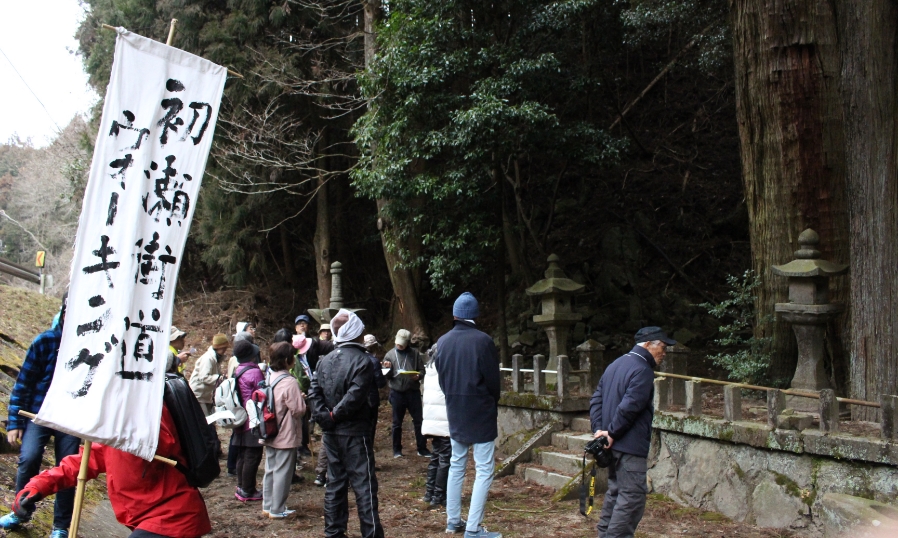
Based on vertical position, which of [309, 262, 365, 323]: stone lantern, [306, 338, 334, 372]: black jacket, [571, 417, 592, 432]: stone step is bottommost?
[571, 417, 592, 432]: stone step

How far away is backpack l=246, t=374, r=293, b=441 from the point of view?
657 centimetres

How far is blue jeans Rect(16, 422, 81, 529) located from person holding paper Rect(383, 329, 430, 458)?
4401 millimetres

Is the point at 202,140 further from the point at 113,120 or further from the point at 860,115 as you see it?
the point at 860,115

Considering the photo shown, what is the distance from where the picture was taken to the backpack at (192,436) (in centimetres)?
353

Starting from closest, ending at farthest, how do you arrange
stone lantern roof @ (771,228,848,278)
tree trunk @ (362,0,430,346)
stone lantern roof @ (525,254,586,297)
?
stone lantern roof @ (771,228,848,278) < stone lantern roof @ (525,254,586,297) < tree trunk @ (362,0,430,346)

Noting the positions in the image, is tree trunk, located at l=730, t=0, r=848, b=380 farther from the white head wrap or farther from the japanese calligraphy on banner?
the japanese calligraphy on banner

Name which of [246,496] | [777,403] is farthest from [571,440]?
[246,496]

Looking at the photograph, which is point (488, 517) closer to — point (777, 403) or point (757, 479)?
point (757, 479)

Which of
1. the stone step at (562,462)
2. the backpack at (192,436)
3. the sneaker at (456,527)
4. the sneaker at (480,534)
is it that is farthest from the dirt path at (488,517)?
the backpack at (192,436)

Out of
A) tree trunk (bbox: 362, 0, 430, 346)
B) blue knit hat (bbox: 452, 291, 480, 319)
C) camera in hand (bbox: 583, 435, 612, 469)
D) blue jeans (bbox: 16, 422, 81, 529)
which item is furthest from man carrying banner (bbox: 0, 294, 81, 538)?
tree trunk (bbox: 362, 0, 430, 346)

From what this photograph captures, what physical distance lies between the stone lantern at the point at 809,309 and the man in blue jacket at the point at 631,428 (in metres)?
3.06

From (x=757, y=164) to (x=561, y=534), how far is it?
16.5 ft

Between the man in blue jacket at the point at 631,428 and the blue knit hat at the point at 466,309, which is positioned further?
the blue knit hat at the point at 466,309

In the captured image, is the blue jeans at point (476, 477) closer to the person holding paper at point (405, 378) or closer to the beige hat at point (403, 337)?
the person holding paper at point (405, 378)
